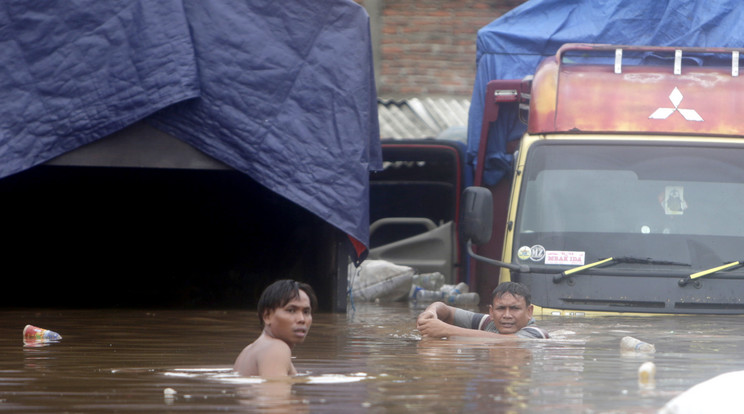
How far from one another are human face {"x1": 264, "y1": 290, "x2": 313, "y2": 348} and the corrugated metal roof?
12106 mm

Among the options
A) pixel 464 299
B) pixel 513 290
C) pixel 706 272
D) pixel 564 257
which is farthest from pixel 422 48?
pixel 513 290

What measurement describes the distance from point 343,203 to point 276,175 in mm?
634

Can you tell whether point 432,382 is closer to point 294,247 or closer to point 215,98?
point 215,98

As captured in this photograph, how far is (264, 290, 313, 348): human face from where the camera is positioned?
5801 mm

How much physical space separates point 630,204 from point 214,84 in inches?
134

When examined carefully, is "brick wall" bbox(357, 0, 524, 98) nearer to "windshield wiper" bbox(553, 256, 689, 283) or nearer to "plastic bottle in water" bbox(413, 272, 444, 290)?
"plastic bottle in water" bbox(413, 272, 444, 290)

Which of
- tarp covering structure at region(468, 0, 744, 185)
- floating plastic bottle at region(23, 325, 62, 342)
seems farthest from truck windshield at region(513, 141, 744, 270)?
floating plastic bottle at region(23, 325, 62, 342)

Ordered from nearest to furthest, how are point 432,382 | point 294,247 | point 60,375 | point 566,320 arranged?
1. point 432,382
2. point 60,375
3. point 566,320
4. point 294,247

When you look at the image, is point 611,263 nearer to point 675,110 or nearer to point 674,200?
point 674,200

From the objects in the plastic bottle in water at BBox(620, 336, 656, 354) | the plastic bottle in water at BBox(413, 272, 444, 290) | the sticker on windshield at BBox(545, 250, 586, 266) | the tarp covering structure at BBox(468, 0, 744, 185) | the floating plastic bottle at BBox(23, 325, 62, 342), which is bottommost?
the plastic bottle in water at BBox(413, 272, 444, 290)

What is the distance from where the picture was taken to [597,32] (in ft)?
42.6

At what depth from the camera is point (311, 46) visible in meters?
10.5

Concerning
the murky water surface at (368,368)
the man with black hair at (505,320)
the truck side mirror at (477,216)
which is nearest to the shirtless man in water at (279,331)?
the murky water surface at (368,368)

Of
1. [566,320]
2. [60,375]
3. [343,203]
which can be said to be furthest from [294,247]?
[60,375]
